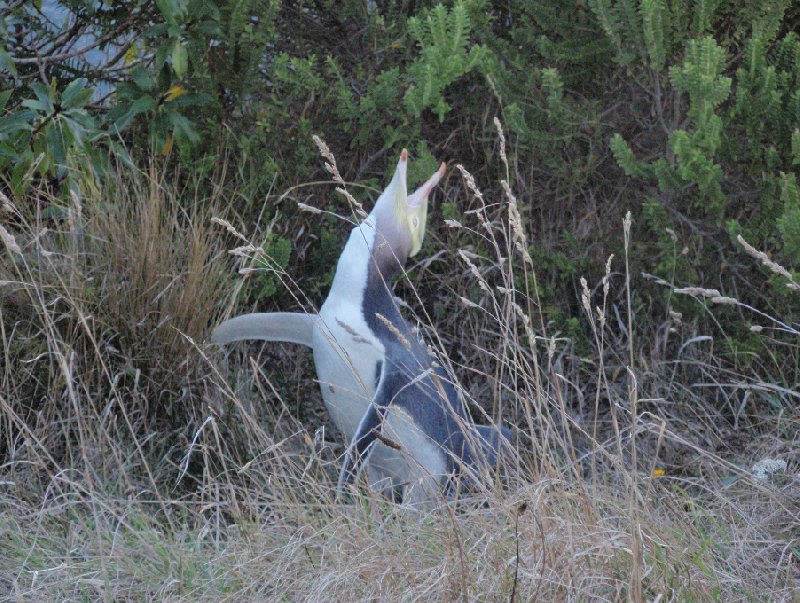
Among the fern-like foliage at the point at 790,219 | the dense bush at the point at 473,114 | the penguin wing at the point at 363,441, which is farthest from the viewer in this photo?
the dense bush at the point at 473,114

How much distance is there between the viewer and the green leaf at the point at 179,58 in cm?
391

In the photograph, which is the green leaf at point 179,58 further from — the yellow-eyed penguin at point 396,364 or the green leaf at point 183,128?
the yellow-eyed penguin at point 396,364

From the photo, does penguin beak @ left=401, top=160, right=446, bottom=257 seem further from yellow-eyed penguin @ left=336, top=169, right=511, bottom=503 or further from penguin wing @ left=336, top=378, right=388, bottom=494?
penguin wing @ left=336, top=378, right=388, bottom=494

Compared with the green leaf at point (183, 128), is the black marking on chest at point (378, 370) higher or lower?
lower

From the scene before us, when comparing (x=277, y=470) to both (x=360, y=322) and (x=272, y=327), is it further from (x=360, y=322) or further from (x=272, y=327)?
(x=360, y=322)

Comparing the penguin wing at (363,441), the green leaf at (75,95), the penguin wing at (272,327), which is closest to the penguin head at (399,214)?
the penguin wing at (272,327)

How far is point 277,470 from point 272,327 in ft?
1.52

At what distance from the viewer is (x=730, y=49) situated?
4508 mm

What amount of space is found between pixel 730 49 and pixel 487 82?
101 centimetres

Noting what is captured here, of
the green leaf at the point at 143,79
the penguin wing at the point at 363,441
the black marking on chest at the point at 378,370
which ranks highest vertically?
the green leaf at the point at 143,79

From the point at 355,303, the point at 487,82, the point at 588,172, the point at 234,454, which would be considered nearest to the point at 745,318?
the point at 588,172

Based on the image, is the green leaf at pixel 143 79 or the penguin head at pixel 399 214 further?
the green leaf at pixel 143 79

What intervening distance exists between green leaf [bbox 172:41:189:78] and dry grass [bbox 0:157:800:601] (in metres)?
0.44

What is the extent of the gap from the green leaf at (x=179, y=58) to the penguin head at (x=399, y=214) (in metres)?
1.00
